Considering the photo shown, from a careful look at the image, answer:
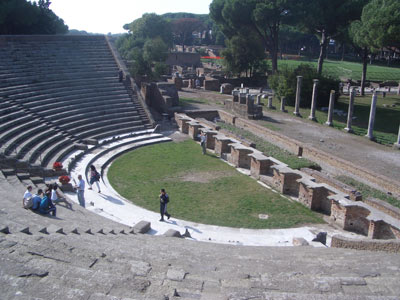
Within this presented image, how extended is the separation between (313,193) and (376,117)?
55.8 ft

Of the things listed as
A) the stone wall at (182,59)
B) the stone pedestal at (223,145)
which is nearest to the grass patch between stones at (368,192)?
the stone pedestal at (223,145)

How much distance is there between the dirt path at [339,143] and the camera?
17.5 m

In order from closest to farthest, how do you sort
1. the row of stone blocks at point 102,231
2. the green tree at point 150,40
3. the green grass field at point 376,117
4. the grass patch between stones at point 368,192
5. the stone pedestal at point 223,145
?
the row of stone blocks at point 102,231
the grass patch between stones at point 368,192
the stone pedestal at point 223,145
the green grass field at point 376,117
the green tree at point 150,40

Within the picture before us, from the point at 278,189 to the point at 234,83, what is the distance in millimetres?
29031

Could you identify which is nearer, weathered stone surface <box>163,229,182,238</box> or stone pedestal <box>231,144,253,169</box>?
weathered stone surface <box>163,229,182,238</box>

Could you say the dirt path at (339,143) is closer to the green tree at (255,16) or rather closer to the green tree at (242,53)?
the green tree at (242,53)

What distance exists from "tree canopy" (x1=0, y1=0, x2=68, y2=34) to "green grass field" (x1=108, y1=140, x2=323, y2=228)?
53.4 feet

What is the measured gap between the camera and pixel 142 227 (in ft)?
38.4

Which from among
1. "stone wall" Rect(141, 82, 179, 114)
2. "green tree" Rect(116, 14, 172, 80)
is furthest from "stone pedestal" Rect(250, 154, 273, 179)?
"green tree" Rect(116, 14, 172, 80)

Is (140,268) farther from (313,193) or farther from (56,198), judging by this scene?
(313,193)

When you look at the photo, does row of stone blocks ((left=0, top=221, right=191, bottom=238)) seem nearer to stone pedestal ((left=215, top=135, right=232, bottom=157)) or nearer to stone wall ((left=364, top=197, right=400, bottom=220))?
stone wall ((left=364, top=197, right=400, bottom=220))

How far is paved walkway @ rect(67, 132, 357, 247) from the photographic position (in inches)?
461

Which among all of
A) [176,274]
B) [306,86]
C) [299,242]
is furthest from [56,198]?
[306,86]

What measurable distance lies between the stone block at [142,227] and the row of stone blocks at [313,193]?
18.7ft
